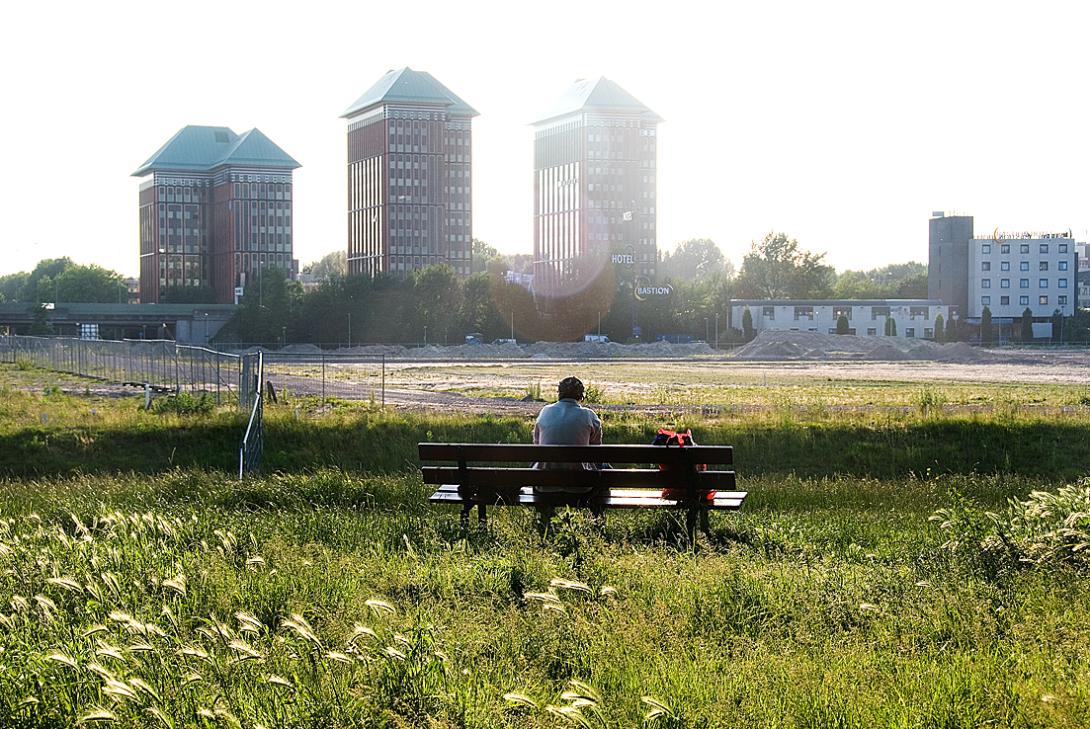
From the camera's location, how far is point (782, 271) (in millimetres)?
192875

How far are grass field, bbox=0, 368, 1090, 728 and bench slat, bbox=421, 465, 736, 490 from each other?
1.26 feet

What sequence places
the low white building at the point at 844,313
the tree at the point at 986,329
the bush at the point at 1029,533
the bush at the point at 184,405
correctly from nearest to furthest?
1. the bush at the point at 1029,533
2. the bush at the point at 184,405
3. the tree at the point at 986,329
4. the low white building at the point at 844,313

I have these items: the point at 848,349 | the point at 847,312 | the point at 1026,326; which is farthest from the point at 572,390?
the point at 1026,326

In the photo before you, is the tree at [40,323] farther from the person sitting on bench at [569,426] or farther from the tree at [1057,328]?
the person sitting on bench at [569,426]

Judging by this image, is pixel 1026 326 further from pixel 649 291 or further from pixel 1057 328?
pixel 649 291

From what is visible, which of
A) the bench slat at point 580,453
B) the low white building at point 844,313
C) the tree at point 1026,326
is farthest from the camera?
the tree at point 1026,326

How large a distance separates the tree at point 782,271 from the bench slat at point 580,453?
178 metres

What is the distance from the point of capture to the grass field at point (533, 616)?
610 centimetres

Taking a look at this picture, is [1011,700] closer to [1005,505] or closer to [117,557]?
[117,557]

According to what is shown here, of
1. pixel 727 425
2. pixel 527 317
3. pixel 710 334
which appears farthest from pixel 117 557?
pixel 710 334

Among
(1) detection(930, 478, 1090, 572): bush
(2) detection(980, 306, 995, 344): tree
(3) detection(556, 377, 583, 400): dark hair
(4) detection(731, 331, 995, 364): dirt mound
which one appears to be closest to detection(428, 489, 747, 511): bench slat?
(3) detection(556, 377, 583, 400): dark hair

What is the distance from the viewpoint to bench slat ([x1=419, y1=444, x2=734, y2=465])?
430 inches

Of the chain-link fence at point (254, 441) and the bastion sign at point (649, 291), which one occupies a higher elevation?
the bastion sign at point (649, 291)

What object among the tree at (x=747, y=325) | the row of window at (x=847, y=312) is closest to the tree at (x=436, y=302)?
the tree at (x=747, y=325)
